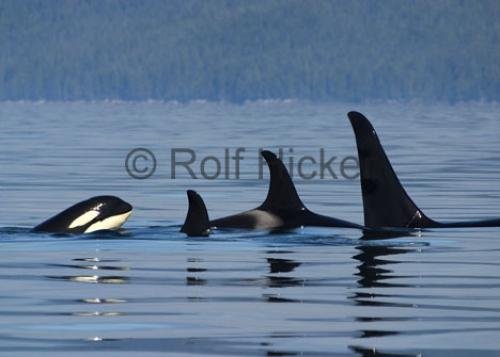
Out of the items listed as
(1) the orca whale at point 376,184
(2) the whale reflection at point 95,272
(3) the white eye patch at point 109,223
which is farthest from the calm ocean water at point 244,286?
(1) the orca whale at point 376,184

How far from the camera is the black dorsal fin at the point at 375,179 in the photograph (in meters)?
20.9

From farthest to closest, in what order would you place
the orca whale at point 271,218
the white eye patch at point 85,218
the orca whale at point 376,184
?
the white eye patch at point 85,218 → the orca whale at point 271,218 → the orca whale at point 376,184

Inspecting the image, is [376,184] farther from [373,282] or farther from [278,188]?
[373,282]

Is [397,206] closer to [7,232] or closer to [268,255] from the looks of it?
[268,255]

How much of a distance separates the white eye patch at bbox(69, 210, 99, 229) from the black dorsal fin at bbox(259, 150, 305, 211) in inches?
80.6

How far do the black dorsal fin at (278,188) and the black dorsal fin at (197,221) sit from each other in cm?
73

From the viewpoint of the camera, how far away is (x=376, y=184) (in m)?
21.0

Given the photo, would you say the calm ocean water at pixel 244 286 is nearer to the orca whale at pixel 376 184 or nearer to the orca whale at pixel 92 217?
the orca whale at pixel 92 217

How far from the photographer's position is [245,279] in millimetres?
17781

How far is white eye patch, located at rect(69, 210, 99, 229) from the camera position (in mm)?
22297

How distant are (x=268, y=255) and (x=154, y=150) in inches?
1626

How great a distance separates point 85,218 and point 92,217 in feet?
0.29

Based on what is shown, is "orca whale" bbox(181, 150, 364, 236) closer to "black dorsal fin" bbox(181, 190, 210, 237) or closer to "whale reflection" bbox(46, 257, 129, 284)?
"black dorsal fin" bbox(181, 190, 210, 237)

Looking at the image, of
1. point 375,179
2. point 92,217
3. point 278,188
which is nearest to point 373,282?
point 375,179
